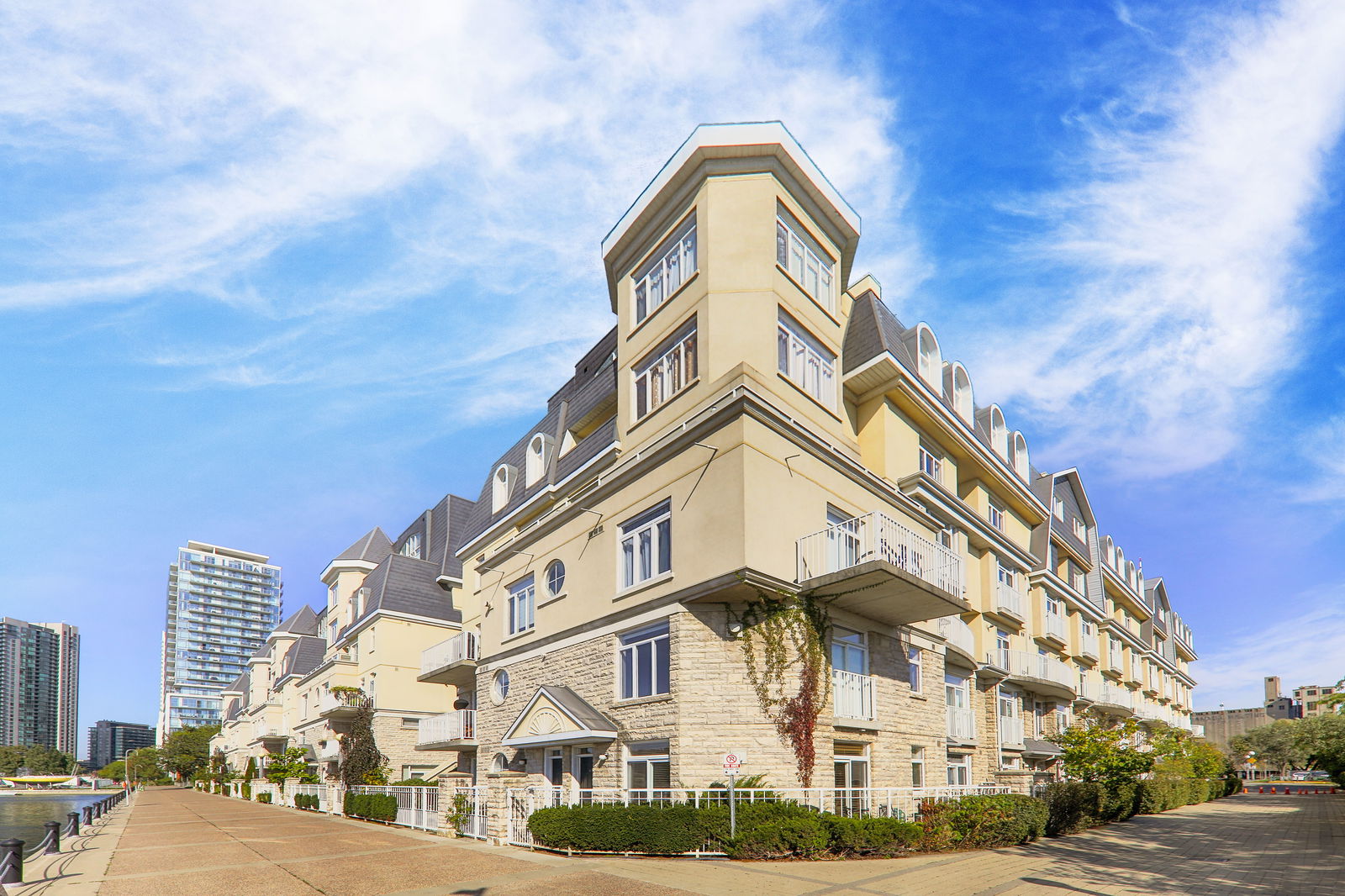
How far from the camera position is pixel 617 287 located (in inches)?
988

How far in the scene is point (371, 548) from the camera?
50188mm

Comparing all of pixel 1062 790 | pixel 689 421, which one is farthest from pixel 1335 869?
pixel 689 421

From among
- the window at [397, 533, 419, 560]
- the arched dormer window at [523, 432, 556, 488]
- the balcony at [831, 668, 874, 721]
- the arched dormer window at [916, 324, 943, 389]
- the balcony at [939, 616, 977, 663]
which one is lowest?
the balcony at [831, 668, 874, 721]

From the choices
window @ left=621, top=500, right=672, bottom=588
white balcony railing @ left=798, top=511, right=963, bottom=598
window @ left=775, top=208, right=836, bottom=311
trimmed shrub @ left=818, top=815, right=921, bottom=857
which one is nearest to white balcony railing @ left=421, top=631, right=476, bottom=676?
window @ left=621, top=500, right=672, bottom=588

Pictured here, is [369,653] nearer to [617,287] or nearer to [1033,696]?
[617,287]

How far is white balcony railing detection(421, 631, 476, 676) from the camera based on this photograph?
30516 millimetres

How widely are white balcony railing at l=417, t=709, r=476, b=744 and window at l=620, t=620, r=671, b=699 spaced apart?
12821 millimetres

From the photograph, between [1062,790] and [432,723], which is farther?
[432,723]

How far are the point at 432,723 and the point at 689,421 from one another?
1973 cm

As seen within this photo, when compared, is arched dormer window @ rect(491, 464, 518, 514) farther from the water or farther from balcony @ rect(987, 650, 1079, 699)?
the water

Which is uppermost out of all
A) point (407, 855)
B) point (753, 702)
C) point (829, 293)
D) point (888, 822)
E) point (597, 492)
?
point (829, 293)

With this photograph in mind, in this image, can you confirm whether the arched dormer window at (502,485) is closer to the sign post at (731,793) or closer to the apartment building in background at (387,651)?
the apartment building in background at (387,651)

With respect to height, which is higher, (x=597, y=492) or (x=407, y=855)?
(x=597, y=492)

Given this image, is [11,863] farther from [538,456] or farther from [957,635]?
[957,635]
